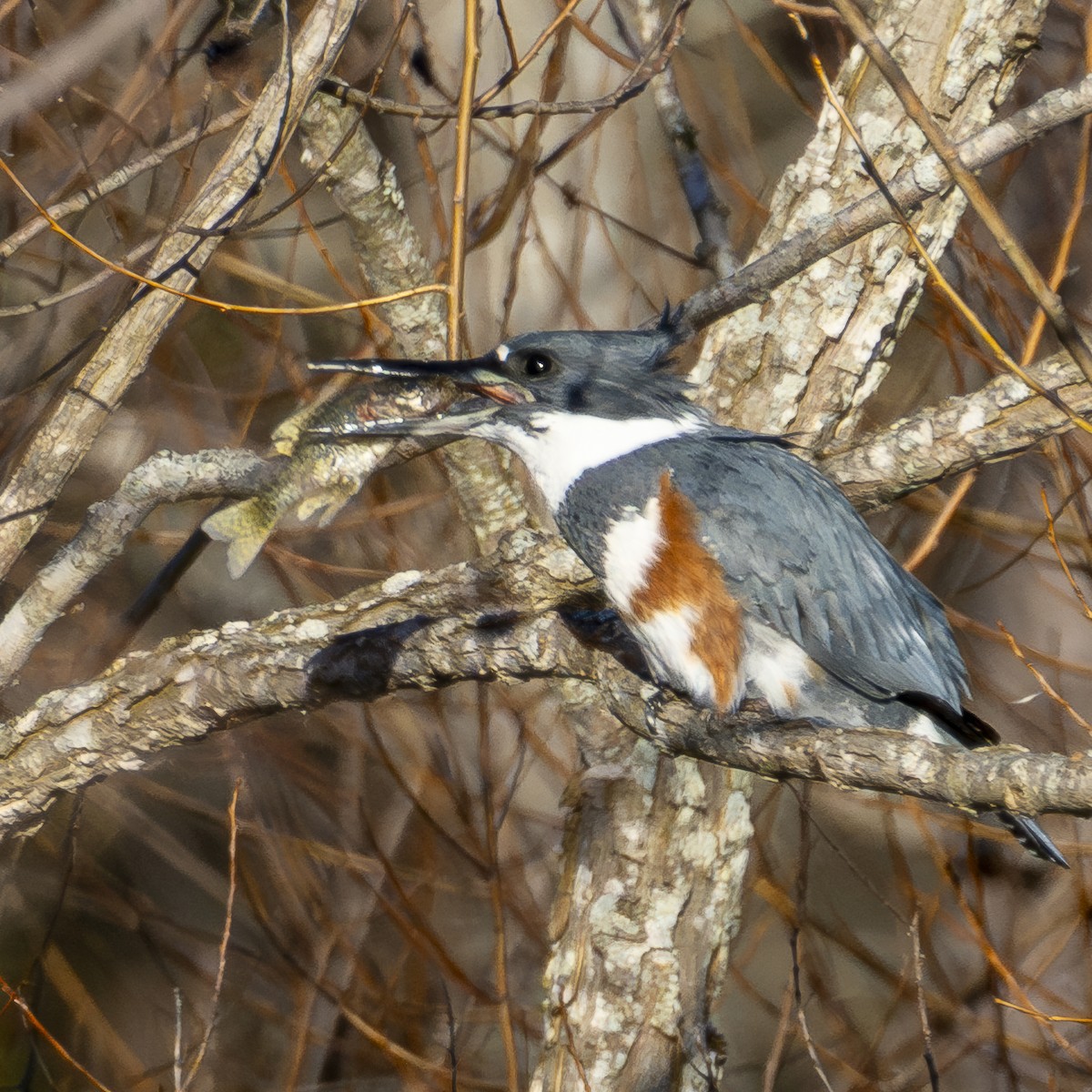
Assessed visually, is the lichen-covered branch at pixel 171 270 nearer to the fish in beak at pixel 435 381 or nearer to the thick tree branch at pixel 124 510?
the thick tree branch at pixel 124 510

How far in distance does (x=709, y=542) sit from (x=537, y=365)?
1.21 ft

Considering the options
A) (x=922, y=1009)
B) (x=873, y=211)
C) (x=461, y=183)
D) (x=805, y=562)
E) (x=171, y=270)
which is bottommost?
(x=922, y=1009)

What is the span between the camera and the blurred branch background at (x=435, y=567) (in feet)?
9.07

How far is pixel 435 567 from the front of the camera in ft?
10.1

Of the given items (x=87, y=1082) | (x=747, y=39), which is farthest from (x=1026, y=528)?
(x=87, y=1082)

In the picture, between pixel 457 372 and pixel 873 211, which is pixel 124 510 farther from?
pixel 873 211

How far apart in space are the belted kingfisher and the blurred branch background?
71cm

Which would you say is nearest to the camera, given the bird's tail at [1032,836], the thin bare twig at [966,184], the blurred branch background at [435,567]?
the thin bare twig at [966,184]

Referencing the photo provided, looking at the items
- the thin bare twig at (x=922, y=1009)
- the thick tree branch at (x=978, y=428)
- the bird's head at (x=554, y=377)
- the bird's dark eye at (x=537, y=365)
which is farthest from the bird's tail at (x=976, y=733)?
the bird's dark eye at (x=537, y=365)

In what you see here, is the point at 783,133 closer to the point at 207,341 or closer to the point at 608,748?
the point at 207,341

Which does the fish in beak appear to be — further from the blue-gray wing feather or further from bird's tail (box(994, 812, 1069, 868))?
bird's tail (box(994, 812, 1069, 868))

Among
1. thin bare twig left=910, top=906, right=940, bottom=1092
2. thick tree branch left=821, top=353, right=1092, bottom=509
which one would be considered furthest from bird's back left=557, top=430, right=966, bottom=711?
thin bare twig left=910, top=906, right=940, bottom=1092

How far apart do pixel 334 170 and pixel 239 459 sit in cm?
72

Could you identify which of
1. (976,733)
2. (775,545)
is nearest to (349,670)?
(775,545)
